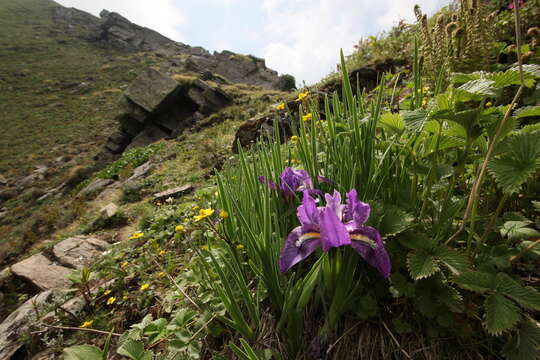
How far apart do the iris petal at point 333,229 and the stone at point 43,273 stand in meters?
3.45

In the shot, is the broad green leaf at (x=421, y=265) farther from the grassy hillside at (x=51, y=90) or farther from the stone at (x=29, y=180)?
the grassy hillside at (x=51, y=90)

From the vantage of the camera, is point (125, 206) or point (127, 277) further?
point (125, 206)

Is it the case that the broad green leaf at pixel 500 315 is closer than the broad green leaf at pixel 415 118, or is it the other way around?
the broad green leaf at pixel 500 315

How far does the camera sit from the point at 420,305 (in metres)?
0.78

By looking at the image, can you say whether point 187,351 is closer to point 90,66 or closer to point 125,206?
point 125,206

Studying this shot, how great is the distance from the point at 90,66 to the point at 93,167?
30.5 m

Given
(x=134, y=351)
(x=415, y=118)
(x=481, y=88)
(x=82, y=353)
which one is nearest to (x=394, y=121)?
(x=415, y=118)

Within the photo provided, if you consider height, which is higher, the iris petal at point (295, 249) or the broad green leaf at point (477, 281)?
the iris petal at point (295, 249)

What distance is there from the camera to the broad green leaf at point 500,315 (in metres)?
0.61

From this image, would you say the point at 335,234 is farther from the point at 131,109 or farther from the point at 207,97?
the point at 131,109

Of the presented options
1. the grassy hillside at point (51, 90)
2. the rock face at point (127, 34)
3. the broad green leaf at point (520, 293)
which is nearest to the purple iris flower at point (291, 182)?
the broad green leaf at point (520, 293)

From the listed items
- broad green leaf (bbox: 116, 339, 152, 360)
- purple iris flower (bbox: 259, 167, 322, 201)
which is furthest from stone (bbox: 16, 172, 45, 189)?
purple iris flower (bbox: 259, 167, 322, 201)

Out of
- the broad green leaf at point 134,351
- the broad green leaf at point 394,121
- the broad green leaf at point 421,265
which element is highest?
the broad green leaf at point 394,121

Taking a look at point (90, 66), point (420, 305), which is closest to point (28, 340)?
point (420, 305)
